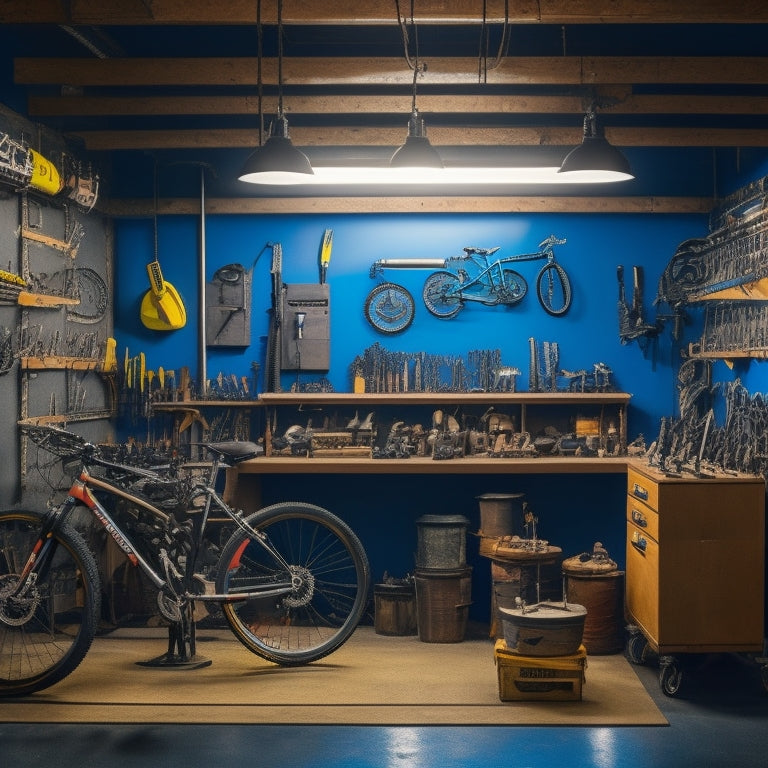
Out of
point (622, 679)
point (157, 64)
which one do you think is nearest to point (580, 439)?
point (622, 679)

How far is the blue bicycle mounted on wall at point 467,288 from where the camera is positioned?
7.18m

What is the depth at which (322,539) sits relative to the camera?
7137 mm

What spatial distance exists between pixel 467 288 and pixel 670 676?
127 inches

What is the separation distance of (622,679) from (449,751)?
5.09 ft

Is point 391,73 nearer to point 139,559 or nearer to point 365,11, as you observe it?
point 365,11

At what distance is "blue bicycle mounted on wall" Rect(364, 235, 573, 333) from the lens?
7176mm

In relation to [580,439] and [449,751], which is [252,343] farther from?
[449,751]

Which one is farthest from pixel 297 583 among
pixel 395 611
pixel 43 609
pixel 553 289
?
pixel 553 289

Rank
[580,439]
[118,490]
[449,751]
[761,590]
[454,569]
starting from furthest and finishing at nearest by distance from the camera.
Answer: [580,439], [454,569], [118,490], [761,590], [449,751]

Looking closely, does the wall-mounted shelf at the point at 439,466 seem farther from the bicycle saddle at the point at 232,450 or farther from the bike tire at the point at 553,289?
the bike tire at the point at 553,289

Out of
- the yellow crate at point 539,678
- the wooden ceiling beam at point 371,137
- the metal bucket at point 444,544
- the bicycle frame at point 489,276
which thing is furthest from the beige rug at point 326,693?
the wooden ceiling beam at point 371,137

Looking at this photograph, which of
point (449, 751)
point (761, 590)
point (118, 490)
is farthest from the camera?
point (118, 490)

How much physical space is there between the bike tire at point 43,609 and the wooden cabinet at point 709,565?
9.82 feet

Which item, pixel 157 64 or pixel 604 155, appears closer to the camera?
pixel 604 155
